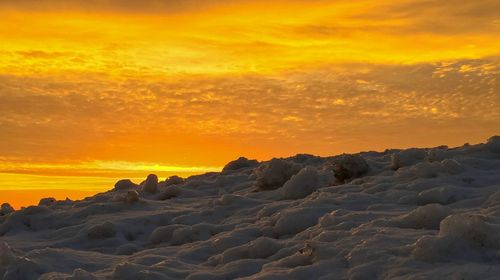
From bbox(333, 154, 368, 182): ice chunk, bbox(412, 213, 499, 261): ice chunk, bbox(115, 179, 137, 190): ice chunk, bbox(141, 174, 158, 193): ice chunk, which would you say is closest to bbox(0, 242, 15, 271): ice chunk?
bbox(412, 213, 499, 261): ice chunk

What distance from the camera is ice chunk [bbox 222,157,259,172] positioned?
51.1ft

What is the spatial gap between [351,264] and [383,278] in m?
0.51

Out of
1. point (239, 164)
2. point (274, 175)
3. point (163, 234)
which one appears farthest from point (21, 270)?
point (239, 164)

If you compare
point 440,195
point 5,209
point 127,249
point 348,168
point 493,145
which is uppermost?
point 493,145

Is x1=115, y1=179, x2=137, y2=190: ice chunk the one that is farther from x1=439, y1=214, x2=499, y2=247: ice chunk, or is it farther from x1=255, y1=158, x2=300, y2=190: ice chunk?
x1=439, y1=214, x2=499, y2=247: ice chunk

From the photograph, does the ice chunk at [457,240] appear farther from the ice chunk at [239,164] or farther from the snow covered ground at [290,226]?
the ice chunk at [239,164]

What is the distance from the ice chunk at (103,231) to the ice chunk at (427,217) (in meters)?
4.99

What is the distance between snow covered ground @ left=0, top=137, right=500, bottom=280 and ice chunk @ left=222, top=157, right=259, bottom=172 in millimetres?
1294

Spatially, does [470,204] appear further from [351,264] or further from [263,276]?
[263,276]

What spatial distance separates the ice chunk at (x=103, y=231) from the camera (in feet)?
33.9

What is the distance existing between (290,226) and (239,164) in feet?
23.3

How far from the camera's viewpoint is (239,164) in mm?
15688

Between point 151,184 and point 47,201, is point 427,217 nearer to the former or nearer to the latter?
point 151,184

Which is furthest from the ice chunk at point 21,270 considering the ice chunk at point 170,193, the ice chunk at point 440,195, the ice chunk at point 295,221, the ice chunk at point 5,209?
the ice chunk at point 5,209
